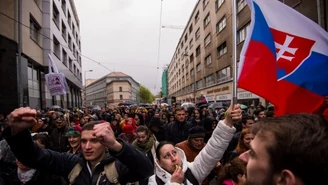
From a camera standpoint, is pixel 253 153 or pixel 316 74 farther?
pixel 316 74

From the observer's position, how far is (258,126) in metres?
1.16

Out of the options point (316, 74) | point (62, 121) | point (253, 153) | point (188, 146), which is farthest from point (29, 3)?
point (253, 153)

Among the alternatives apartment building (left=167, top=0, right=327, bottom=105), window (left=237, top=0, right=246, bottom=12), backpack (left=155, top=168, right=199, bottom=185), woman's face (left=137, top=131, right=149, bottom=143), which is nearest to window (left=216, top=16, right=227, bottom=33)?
apartment building (left=167, top=0, right=327, bottom=105)

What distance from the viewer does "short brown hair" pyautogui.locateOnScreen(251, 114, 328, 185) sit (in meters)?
0.94

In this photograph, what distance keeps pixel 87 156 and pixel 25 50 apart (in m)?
14.9

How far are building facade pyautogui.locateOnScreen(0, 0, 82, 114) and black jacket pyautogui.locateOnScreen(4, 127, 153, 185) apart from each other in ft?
25.4

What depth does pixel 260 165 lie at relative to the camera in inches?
42.4

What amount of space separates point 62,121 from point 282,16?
16.9 ft

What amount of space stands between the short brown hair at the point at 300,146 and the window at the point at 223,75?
79.1 ft

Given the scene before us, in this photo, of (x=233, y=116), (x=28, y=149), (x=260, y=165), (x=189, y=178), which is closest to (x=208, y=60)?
(x=233, y=116)

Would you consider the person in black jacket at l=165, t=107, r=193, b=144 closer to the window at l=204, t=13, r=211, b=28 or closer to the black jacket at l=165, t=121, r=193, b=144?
the black jacket at l=165, t=121, r=193, b=144

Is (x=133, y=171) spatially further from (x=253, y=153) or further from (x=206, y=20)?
(x=206, y=20)

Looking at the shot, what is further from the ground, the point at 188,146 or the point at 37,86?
the point at 37,86

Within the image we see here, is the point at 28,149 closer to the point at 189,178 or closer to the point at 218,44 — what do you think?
the point at 189,178
